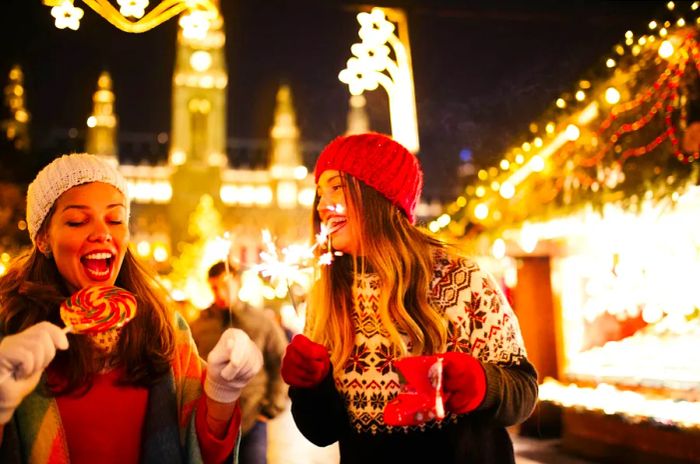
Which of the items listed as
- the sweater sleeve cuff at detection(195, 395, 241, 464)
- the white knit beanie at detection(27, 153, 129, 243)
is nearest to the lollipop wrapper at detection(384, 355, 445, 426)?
the sweater sleeve cuff at detection(195, 395, 241, 464)

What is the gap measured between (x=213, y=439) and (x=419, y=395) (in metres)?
0.72

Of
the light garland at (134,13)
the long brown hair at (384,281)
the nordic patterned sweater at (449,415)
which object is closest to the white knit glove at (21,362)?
the nordic patterned sweater at (449,415)

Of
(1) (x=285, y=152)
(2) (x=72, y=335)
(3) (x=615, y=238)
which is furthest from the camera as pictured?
(1) (x=285, y=152)

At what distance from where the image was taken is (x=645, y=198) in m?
6.02

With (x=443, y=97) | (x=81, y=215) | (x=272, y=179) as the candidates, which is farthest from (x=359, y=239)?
(x=272, y=179)

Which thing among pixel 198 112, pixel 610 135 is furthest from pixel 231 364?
pixel 198 112

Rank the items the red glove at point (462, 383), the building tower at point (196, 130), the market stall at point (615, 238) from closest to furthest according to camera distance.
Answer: the red glove at point (462, 383) → the market stall at point (615, 238) → the building tower at point (196, 130)

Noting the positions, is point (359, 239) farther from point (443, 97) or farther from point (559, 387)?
point (559, 387)

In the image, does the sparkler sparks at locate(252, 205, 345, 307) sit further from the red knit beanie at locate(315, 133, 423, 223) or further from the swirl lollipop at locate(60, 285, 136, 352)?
the swirl lollipop at locate(60, 285, 136, 352)

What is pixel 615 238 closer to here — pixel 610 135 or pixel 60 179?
pixel 610 135

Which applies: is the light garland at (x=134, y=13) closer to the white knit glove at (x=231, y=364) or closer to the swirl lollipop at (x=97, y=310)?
the swirl lollipop at (x=97, y=310)

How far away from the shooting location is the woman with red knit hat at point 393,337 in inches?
81.7

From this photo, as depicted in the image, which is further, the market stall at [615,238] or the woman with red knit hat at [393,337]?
the market stall at [615,238]

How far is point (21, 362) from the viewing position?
1.59m
